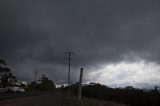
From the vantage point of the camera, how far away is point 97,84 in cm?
8219

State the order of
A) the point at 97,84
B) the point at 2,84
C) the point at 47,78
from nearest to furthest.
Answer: the point at 97,84 → the point at 2,84 → the point at 47,78

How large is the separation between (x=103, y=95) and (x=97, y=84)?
50.5 ft

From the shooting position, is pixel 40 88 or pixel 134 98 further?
pixel 40 88

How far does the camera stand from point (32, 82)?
184500 mm

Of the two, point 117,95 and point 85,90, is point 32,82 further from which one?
point 117,95

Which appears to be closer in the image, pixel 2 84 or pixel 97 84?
pixel 97 84

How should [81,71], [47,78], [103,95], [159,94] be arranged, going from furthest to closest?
[47,78] → [103,95] → [159,94] → [81,71]

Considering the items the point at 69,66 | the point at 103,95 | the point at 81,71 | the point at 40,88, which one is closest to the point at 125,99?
the point at 103,95

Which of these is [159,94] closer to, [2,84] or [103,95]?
[103,95]

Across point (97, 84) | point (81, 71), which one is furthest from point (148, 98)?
point (97, 84)

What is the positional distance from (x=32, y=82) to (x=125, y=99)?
447ft

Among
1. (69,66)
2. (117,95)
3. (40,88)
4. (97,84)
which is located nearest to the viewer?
(117,95)

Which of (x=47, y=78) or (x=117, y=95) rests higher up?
(x=47, y=78)

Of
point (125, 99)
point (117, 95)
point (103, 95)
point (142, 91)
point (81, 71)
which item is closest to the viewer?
point (81, 71)
